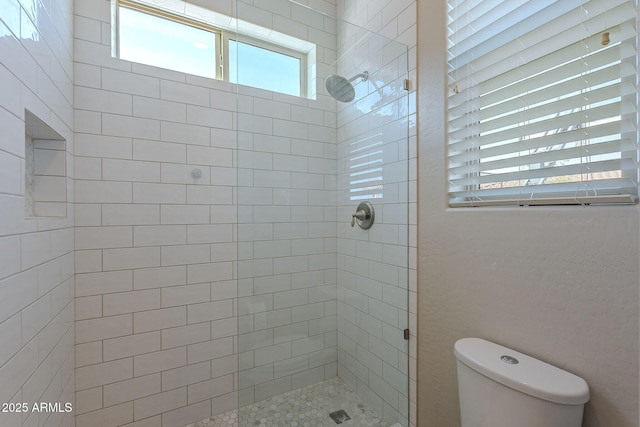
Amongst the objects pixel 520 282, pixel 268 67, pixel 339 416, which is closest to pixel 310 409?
pixel 339 416

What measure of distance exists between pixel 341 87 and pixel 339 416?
1895 millimetres

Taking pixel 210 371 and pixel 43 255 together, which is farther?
pixel 210 371

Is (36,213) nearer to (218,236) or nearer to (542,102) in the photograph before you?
(218,236)

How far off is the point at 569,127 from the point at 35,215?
2.08 metres

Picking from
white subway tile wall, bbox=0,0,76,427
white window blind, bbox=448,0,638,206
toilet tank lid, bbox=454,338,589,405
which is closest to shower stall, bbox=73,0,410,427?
white subway tile wall, bbox=0,0,76,427

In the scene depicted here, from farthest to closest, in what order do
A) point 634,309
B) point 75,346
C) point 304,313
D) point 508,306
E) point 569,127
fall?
point 304,313 → point 75,346 → point 508,306 → point 569,127 → point 634,309

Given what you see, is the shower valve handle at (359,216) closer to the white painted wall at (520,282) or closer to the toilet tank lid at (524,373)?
the white painted wall at (520,282)

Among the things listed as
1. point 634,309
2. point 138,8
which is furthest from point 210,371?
point 138,8

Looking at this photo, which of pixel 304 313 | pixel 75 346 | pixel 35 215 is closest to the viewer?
pixel 35 215

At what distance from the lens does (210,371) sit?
1.81 metres

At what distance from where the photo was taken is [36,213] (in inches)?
49.1

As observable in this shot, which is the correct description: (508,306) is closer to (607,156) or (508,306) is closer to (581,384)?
(581,384)

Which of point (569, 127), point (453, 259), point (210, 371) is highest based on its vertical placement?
point (569, 127)

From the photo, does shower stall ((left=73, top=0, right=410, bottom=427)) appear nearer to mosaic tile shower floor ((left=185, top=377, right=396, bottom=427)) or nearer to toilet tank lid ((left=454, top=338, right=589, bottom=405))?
mosaic tile shower floor ((left=185, top=377, right=396, bottom=427))
